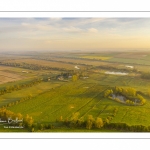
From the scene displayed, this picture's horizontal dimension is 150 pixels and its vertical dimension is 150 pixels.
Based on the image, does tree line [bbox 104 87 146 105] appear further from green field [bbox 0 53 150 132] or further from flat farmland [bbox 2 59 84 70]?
flat farmland [bbox 2 59 84 70]

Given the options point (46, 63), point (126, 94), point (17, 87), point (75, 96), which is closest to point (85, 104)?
point (75, 96)

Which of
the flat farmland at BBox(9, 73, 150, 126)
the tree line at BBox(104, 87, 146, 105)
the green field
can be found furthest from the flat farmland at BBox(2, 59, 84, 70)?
the tree line at BBox(104, 87, 146, 105)

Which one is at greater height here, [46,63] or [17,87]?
[46,63]

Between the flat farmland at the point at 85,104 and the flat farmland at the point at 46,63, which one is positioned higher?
the flat farmland at the point at 46,63

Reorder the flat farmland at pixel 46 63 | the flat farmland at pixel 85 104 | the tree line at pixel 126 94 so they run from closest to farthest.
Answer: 1. the flat farmland at pixel 85 104
2. the tree line at pixel 126 94
3. the flat farmland at pixel 46 63

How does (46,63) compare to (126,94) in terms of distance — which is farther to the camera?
(46,63)

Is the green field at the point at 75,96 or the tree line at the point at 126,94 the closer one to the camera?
the green field at the point at 75,96

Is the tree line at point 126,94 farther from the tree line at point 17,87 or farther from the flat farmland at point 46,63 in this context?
the tree line at point 17,87

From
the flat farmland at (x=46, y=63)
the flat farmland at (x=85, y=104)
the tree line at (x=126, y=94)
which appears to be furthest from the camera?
A: the flat farmland at (x=46, y=63)

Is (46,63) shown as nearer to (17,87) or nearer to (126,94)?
(17,87)

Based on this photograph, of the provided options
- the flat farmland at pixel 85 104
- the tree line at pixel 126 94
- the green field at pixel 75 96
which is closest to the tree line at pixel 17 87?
the green field at pixel 75 96

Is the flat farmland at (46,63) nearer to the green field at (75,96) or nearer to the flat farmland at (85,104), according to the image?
the green field at (75,96)

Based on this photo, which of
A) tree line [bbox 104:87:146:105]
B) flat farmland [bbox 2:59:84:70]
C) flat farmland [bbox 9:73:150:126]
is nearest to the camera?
flat farmland [bbox 9:73:150:126]

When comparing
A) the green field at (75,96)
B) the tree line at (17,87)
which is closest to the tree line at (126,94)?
the green field at (75,96)
